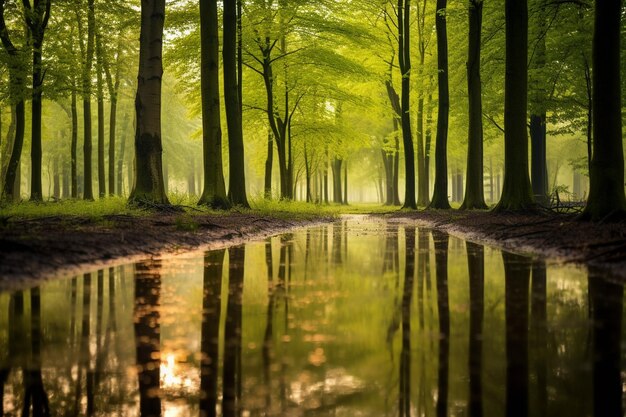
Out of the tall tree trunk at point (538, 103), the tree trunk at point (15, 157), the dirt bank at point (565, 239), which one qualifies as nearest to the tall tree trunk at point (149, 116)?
→ the dirt bank at point (565, 239)

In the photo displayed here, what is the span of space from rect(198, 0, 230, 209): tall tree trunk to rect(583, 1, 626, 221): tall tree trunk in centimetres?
984

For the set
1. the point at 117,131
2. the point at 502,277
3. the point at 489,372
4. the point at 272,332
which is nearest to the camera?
the point at 489,372

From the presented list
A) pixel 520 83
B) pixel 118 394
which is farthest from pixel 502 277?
pixel 520 83

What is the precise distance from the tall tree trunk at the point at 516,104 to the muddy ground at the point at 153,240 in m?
2.53

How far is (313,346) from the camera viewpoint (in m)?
2.78

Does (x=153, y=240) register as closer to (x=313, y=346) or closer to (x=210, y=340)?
(x=210, y=340)

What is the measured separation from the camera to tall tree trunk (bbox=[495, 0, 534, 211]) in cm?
1347

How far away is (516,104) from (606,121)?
13.6 ft

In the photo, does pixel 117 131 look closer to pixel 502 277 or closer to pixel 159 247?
pixel 159 247

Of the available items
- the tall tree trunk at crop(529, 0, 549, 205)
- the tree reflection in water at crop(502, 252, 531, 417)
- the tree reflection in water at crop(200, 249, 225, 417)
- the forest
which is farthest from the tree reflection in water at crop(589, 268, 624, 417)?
the tall tree trunk at crop(529, 0, 549, 205)

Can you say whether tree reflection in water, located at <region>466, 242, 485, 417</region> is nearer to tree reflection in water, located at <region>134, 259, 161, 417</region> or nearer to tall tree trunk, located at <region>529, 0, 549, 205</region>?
tree reflection in water, located at <region>134, 259, 161, 417</region>

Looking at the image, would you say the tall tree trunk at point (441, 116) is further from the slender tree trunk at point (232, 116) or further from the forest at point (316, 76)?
the slender tree trunk at point (232, 116)

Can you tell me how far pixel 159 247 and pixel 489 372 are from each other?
5.93 metres

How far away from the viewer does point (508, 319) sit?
3.41 meters
